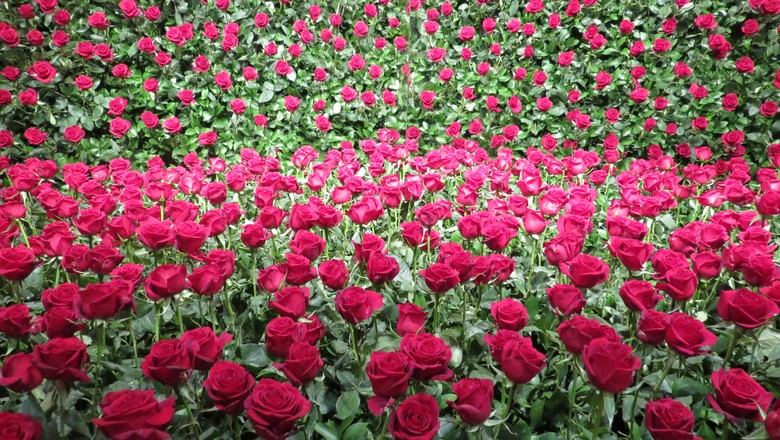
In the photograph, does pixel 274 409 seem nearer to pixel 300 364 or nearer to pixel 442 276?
pixel 300 364

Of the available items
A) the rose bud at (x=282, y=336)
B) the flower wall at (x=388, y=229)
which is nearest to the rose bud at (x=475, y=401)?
the flower wall at (x=388, y=229)

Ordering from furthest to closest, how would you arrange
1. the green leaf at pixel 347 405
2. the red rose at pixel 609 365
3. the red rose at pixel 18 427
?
the green leaf at pixel 347 405 < the red rose at pixel 609 365 < the red rose at pixel 18 427

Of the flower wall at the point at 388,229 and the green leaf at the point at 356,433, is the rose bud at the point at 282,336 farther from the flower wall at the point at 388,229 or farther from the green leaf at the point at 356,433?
the green leaf at the point at 356,433

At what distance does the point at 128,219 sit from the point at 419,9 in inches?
140

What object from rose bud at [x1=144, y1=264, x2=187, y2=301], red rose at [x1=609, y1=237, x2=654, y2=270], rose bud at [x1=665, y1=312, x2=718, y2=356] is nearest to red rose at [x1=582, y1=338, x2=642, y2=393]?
rose bud at [x1=665, y1=312, x2=718, y2=356]

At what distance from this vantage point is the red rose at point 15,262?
121cm

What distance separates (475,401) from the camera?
0.88 meters

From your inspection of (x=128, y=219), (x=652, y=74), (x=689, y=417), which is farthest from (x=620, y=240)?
(x=652, y=74)

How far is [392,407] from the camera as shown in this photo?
97cm

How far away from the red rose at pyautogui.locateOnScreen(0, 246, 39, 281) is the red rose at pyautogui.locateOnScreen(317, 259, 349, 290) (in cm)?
70

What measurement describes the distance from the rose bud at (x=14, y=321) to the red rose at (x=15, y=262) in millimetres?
185

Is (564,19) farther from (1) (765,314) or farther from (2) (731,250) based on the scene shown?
(1) (765,314)

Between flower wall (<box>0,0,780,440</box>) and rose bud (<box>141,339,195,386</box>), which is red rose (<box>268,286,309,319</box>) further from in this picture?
rose bud (<box>141,339,195,386</box>)

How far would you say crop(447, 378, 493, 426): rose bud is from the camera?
2.86 feet
